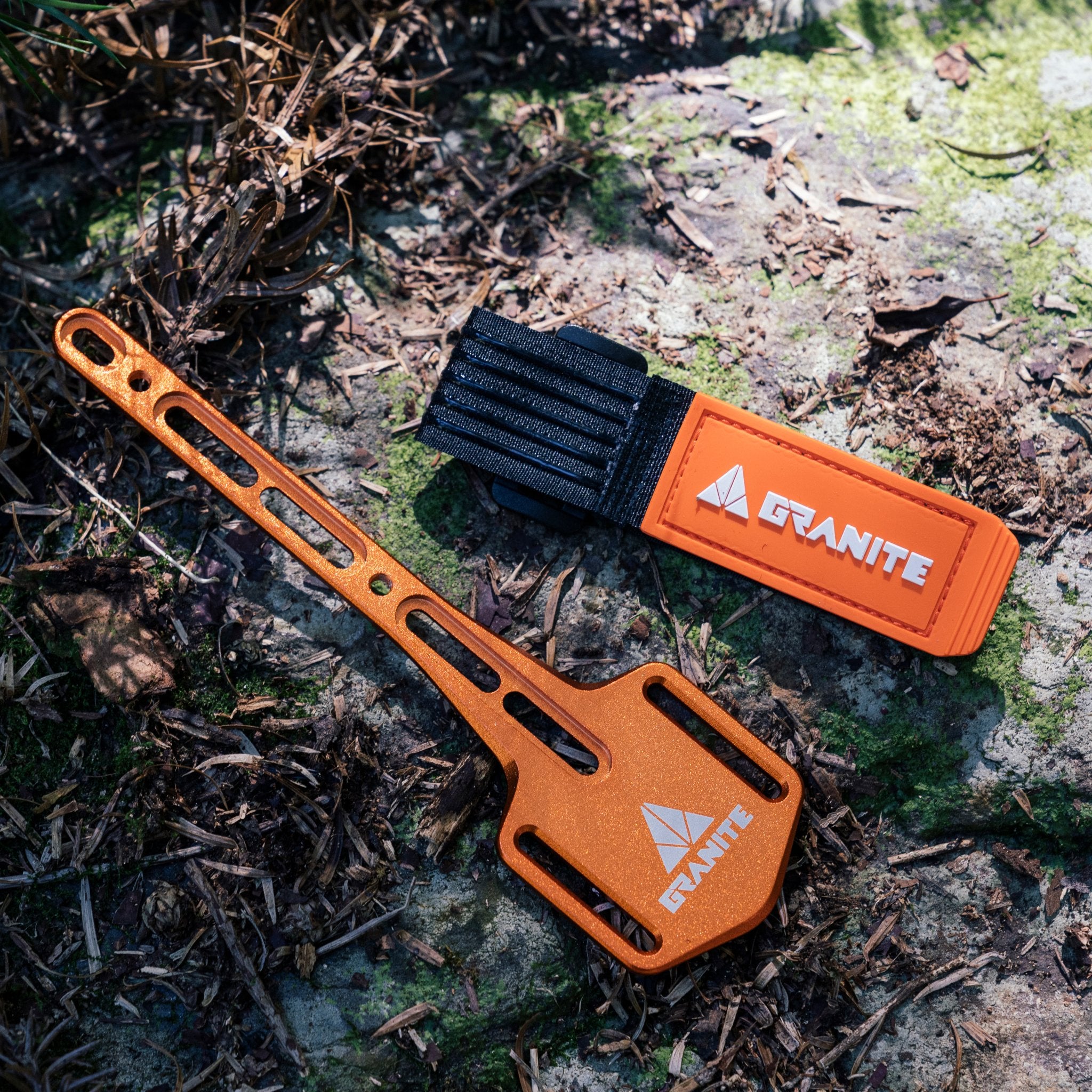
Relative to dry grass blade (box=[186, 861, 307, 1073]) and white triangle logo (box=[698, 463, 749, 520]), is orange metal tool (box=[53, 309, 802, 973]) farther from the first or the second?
dry grass blade (box=[186, 861, 307, 1073])

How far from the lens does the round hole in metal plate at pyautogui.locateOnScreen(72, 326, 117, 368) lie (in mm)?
2709

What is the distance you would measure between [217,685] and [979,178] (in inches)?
120

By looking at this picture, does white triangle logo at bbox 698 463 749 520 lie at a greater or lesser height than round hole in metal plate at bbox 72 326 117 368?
greater

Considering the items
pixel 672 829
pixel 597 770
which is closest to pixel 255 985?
pixel 597 770

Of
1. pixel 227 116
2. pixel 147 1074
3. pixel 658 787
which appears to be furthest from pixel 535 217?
pixel 147 1074

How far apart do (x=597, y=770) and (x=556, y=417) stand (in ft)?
3.54

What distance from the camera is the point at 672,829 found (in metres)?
2.52

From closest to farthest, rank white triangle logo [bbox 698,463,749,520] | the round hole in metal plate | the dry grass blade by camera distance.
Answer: the dry grass blade < white triangle logo [bbox 698,463,749,520] < the round hole in metal plate

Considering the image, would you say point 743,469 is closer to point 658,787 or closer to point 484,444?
point 484,444

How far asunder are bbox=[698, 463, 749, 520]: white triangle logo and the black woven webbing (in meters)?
0.17

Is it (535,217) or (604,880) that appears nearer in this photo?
(604,880)

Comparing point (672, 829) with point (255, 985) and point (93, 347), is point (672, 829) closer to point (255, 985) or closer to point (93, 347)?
point (255, 985)

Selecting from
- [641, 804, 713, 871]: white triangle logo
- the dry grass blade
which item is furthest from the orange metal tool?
the dry grass blade

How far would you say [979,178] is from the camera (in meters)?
2.96
